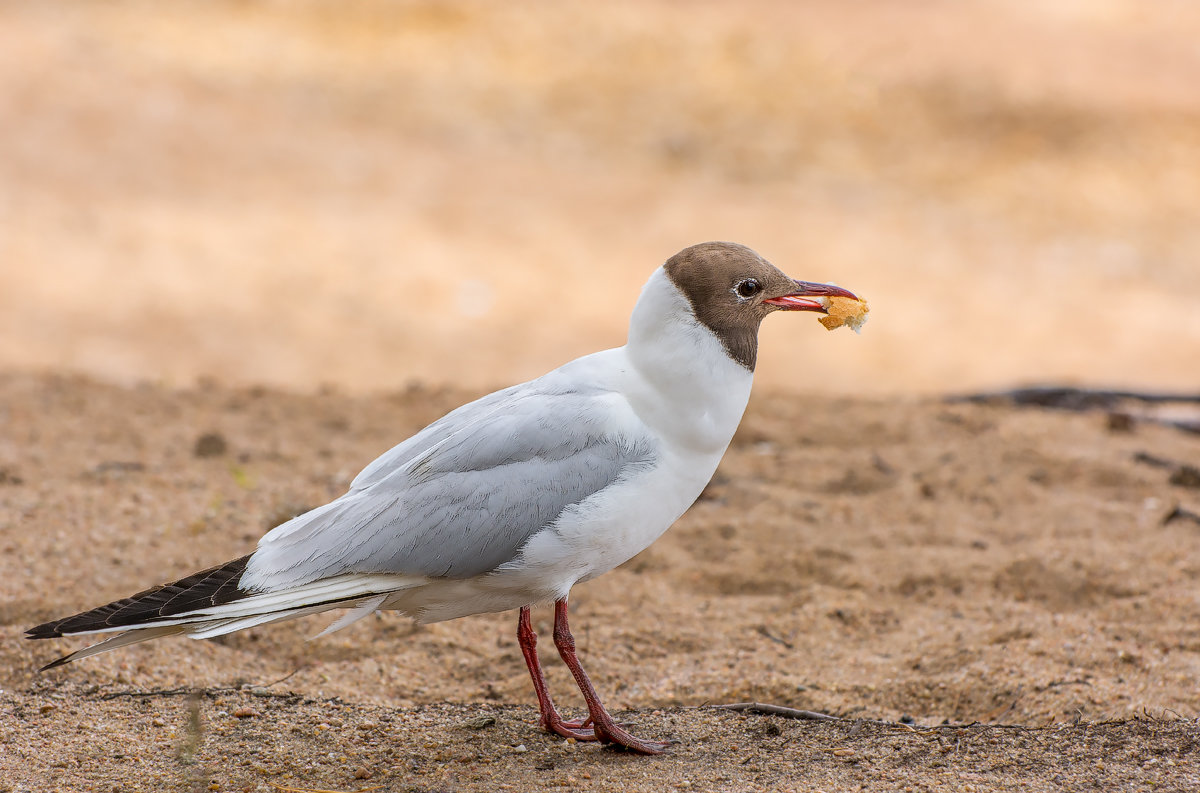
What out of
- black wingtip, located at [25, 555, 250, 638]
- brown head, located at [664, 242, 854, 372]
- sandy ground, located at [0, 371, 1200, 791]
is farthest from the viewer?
brown head, located at [664, 242, 854, 372]

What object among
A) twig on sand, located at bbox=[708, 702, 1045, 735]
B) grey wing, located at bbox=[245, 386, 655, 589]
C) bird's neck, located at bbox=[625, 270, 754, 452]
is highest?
bird's neck, located at bbox=[625, 270, 754, 452]

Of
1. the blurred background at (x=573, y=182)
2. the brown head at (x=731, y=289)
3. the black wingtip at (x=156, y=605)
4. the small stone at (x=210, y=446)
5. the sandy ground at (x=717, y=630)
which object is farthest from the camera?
the blurred background at (x=573, y=182)

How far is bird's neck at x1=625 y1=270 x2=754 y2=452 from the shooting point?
3.23 meters

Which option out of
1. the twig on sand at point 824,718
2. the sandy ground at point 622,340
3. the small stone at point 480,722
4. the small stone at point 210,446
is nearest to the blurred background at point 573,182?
the sandy ground at point 622,340

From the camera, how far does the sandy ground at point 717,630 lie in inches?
124

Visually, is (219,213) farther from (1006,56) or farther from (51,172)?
(1006,56)

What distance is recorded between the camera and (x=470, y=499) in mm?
3143

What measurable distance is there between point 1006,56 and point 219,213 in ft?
41.5

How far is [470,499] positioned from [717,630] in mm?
1366

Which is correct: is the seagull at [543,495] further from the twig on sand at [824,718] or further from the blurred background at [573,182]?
the blurred background at [573,182]

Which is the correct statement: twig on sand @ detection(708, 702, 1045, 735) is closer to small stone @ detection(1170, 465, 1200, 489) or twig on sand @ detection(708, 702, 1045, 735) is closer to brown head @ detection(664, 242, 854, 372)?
brown head @ detection(664, 242, 854, 372)

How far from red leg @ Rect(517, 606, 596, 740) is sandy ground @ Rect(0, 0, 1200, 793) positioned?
0.21ft

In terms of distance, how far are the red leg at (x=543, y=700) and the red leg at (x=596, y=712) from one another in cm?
5

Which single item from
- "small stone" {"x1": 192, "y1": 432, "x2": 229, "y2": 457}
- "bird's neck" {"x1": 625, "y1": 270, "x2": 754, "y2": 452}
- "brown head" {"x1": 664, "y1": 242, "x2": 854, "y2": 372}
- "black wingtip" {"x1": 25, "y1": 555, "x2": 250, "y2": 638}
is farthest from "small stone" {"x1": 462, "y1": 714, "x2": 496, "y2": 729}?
"small stone" {"x1": 192, "y1": 432, "x2": 229, "y2": 457}
